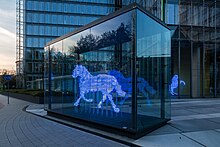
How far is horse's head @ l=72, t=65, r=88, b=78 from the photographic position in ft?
41.0

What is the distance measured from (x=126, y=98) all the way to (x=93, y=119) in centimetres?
196

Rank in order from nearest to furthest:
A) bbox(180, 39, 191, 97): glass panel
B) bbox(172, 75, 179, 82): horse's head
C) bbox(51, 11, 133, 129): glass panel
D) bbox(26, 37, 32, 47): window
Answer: bbox(51, 11, 133, 129): glass panel < bbox(172, 75, 179, 82): horse's head < bbox(180, 39, 191, 97): glass panel < bbox(26, 37, 32, 47): window

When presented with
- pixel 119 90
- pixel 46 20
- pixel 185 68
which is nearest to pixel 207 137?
pixel 119 90

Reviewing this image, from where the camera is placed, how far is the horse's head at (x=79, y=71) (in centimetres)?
1250

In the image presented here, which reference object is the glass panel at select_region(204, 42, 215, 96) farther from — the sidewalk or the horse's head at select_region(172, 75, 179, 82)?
the sidewalk

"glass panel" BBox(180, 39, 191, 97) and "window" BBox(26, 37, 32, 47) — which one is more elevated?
"window" BBox(26, 37, 32, 47)

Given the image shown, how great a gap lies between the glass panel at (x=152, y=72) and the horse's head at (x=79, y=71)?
146 inches

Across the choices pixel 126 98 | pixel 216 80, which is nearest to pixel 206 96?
pixel 216 80

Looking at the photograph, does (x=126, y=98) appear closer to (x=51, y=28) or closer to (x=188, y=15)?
(x=188, y=15)

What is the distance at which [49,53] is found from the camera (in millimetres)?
Answer: 15547

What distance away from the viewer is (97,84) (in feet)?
A: 38.0

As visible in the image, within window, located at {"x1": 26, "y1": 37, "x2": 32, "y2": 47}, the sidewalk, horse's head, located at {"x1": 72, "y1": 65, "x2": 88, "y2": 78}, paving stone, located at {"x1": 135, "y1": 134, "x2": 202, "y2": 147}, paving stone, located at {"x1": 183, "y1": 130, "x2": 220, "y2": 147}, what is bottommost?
the sidewalk

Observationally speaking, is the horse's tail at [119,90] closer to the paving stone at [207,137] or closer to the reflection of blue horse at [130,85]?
the reflection of blue horse at [130,85]

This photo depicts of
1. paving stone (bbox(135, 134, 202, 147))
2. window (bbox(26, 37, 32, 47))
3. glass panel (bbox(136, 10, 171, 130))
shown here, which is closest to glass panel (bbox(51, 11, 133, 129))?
glass panel (bbox(136, 10, 171, 130))
